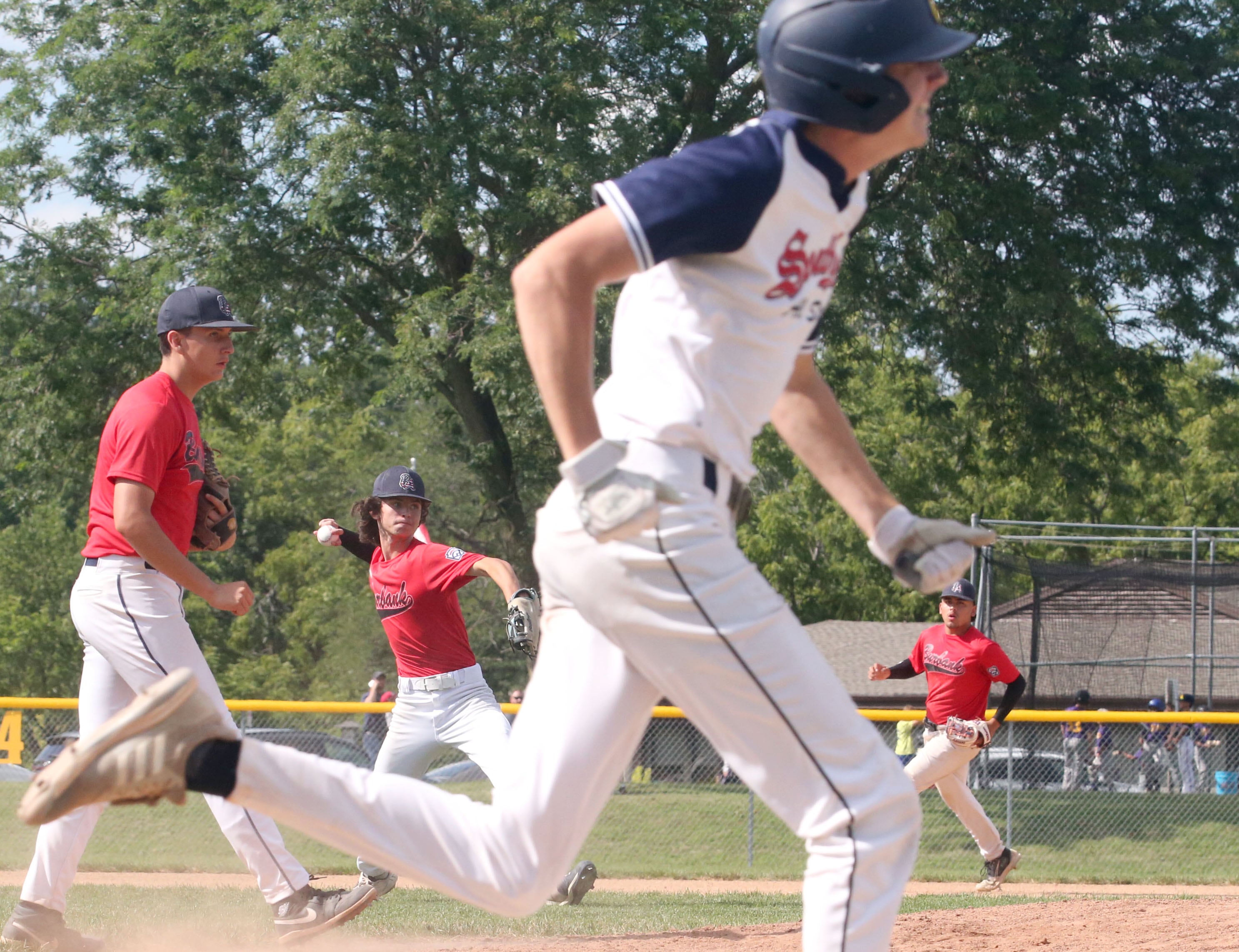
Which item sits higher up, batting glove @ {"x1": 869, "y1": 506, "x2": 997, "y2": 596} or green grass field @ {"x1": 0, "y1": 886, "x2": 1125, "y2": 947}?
batting glove @ {"x1": 869, "y1": 506, "x2": 997, "y2": 596}

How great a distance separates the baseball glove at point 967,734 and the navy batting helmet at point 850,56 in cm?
760

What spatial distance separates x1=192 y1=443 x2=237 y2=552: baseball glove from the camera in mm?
5383

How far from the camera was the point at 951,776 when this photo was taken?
988cm

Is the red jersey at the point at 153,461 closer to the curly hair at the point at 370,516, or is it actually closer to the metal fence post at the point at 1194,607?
the curly hair at the point at 370,516

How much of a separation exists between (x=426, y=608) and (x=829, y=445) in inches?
180

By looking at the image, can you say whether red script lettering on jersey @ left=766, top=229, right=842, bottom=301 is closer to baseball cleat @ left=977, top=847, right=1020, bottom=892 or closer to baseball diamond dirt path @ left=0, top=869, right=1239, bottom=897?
baseball diamond dirt path @ left=0, top=869, right=1239, bottom=897

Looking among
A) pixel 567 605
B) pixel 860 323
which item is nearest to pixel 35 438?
pixel 860 323

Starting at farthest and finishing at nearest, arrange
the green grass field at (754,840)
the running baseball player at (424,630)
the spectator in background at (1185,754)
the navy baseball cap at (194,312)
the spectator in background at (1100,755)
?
the spectator in background at (1185,754)
the spectator in background at (1100,755)
the green grass field at (754,840)
the running baseball player at (424,630)
the navy baseball cap at (194,312)

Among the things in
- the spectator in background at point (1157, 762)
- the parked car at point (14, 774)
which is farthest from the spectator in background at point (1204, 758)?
the parked car at point (14, 774)

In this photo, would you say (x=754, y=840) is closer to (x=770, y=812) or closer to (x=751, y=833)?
(x=751, y=833)

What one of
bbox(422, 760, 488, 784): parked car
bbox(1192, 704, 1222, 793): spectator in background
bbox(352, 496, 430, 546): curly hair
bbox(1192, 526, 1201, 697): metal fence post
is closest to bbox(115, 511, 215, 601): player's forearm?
bbox(352, 496, 430, 546): curly hair

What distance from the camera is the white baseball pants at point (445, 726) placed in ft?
22.9

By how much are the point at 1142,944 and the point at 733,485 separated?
432 centimetres

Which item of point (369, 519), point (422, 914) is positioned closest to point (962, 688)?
point (422, 914)
